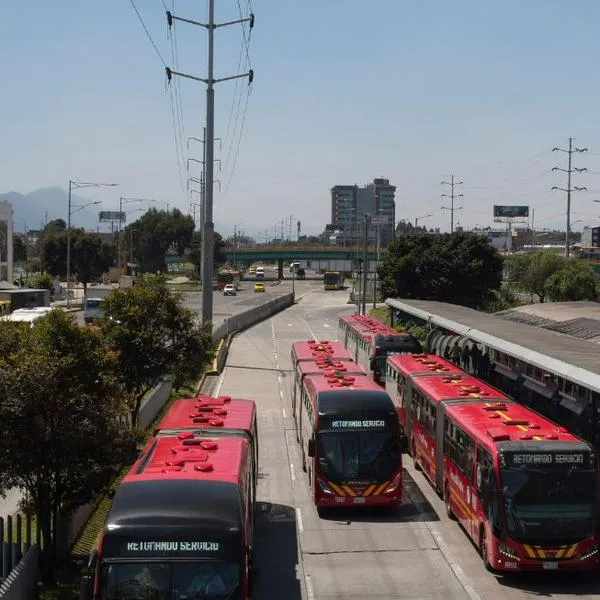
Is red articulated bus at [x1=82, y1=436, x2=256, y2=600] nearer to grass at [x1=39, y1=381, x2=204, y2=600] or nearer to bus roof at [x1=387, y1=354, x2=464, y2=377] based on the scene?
grass at [x1=39, y1=381, x2=204, y2=600]

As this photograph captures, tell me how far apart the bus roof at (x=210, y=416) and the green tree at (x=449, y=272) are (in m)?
47.1

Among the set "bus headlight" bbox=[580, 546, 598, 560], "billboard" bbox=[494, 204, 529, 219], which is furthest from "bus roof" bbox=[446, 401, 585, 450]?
"billboard" bbox=[494, 204, 529, 219]

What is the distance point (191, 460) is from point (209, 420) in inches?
131

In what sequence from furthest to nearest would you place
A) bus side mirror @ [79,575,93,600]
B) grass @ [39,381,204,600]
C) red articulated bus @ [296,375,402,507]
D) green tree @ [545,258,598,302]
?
green tree @ [545,258,598,302] → red articulated bus @ [296,375,402,507] → grass @ [39,381,204,600] → bus side mirror @ [79,575,93,600]

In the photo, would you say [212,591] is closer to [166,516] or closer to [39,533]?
[166,516]

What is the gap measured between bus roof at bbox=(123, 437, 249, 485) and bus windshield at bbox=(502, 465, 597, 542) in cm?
448

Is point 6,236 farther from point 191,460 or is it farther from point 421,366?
point 191,460

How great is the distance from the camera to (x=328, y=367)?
2539 centimetres

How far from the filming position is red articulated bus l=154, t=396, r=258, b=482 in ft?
53.5

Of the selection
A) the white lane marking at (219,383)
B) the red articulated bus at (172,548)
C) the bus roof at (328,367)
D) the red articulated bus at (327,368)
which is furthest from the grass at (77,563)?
the white lane marking at (219,383)

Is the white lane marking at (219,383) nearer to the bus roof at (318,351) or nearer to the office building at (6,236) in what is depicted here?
the bus roof at (318,351)

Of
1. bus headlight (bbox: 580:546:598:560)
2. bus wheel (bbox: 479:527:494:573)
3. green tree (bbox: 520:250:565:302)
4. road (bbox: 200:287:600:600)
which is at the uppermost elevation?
green tree (bbox: 520:250:565:302)

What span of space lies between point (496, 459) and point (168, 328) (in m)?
11.2

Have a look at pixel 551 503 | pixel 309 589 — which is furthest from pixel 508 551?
pixel 309 589
